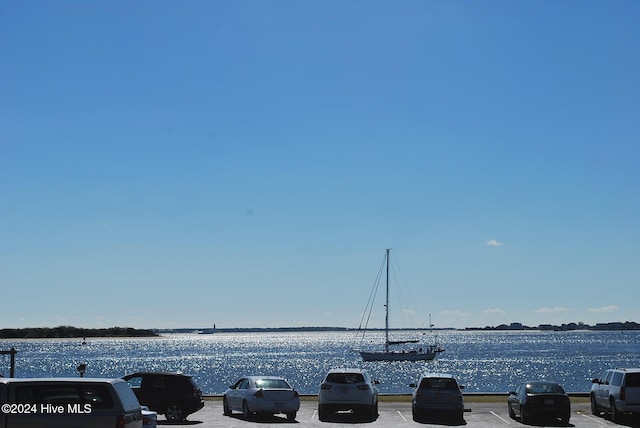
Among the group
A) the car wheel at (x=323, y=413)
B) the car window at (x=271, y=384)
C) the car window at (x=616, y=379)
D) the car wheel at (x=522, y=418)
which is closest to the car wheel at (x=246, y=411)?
the car window at (x=271, y=384)

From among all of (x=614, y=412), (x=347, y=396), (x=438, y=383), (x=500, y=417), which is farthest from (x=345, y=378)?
(x=614, y=412)

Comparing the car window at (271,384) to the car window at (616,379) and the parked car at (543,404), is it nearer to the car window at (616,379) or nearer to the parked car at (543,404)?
the parked car at (543,404)

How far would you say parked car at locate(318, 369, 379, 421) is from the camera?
27.1 metres

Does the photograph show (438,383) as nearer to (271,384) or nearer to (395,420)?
(395,420)

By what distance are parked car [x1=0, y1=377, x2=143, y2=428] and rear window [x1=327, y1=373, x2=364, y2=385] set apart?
1385cm

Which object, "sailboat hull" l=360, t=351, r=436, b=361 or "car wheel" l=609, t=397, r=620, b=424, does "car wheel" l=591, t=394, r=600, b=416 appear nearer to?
"car wheel" l=609, t=397, r=620, b=424

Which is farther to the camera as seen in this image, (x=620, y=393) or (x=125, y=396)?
(x=620, y=393)

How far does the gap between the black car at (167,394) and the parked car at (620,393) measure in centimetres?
1334

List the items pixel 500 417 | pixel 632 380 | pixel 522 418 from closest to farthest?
pixel 632 380 < pixel 522 418 < pixel 500 417

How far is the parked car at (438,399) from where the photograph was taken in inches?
1058

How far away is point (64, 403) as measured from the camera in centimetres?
1400

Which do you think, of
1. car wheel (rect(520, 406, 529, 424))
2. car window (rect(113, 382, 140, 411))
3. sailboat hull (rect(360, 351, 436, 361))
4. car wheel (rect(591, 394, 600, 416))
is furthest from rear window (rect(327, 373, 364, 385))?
sailboat hull (rect(360, 351, 436, 361))

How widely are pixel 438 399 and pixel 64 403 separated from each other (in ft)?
Result: 51.3

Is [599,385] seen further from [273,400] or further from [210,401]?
[210,401]
